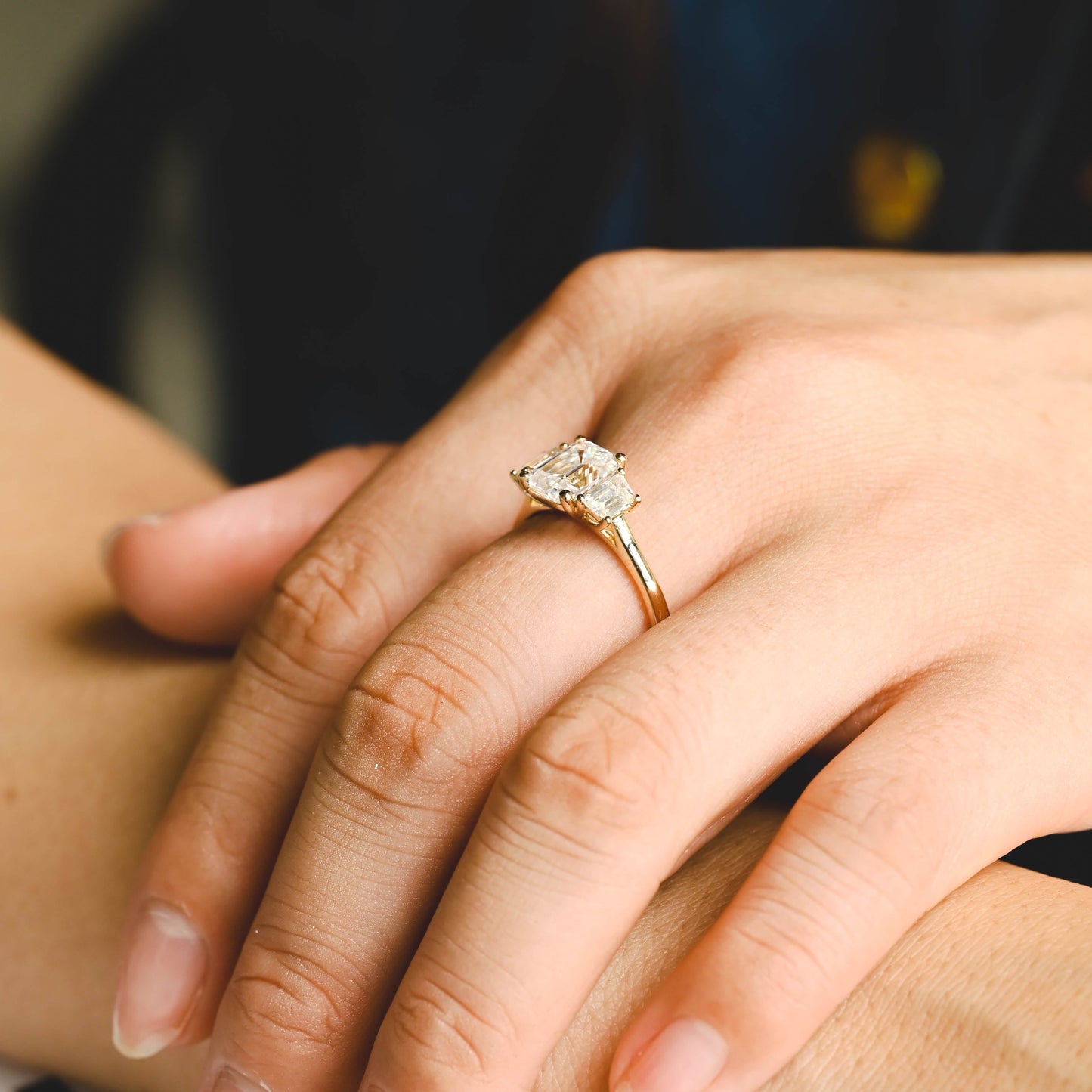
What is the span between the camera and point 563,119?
1654 millimetres

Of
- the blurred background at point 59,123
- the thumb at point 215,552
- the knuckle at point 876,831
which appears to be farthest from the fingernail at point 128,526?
the blurred background at point 59,123

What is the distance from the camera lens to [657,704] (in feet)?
1.88

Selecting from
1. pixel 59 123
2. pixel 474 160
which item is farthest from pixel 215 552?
pixel 59 123

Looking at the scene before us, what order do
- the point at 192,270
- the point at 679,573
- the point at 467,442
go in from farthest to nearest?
1. the point at 192,270
2. the point at 467,442
3. the point at 679,573

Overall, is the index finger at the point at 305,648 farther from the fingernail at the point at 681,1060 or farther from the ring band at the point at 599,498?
the fingernail at the point at 681,1060

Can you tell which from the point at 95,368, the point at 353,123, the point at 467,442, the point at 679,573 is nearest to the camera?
the point at 679,573

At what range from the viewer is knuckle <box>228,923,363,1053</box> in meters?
0.60

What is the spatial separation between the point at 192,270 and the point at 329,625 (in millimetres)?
2230

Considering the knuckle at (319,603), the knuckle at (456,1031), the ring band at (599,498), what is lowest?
the knuckle at (456,1031)

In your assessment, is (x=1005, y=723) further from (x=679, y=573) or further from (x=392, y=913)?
(x=392, y=913)

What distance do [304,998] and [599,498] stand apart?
348mm

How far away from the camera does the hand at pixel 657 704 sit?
1.80 ft

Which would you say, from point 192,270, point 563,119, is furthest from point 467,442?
point 192,270

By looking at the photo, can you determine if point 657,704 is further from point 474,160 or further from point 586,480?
point 474,160
